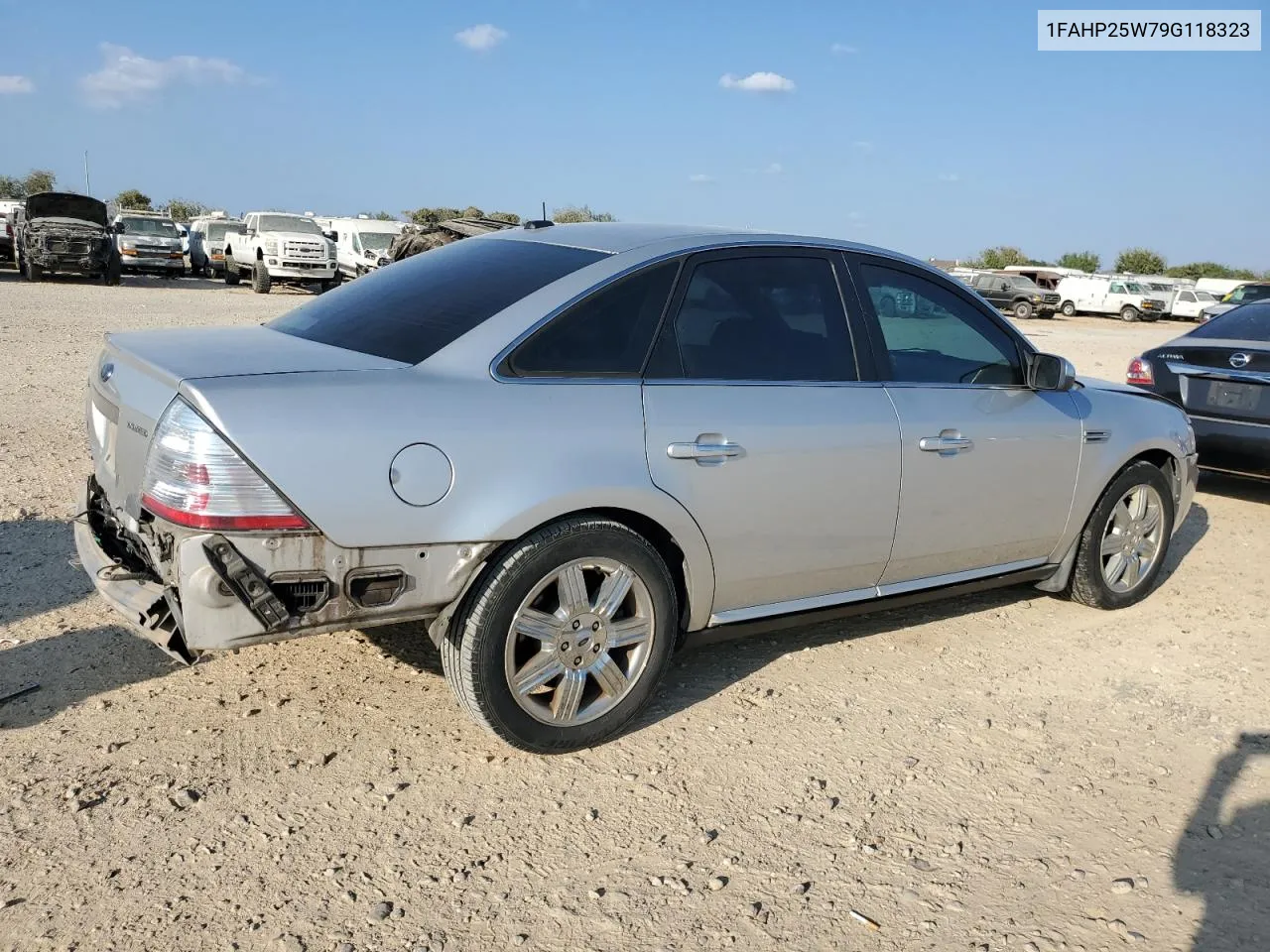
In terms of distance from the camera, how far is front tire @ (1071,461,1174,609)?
5055mm

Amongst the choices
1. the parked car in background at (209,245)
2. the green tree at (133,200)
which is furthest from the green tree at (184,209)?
the parked car in background at (209,245)

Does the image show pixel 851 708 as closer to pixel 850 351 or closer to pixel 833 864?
pixel 833 864

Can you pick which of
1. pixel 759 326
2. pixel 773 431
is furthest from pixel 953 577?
pixel 759 326

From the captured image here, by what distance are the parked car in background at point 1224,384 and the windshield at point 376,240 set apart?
2455 centimetres

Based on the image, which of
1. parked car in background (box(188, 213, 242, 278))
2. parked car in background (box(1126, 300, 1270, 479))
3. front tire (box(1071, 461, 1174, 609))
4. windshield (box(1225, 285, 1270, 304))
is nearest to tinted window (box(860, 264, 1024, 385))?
front tire (box(1071, 461, 1174, 609))

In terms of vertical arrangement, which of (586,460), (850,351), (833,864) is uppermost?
(850,351)

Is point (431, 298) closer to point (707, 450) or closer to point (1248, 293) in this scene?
point (707, 450)

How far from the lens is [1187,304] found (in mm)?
43500

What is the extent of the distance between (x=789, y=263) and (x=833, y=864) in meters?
2.14

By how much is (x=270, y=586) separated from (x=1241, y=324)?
7382mm

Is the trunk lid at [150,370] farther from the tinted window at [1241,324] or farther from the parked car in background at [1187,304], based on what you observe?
the parked car in background at [1187,304]

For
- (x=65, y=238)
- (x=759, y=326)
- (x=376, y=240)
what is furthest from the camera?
(x=376, y=240)

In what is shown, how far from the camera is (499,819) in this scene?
124 inches

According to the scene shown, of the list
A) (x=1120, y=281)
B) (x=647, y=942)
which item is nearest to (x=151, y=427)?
(x=647, y=942)
